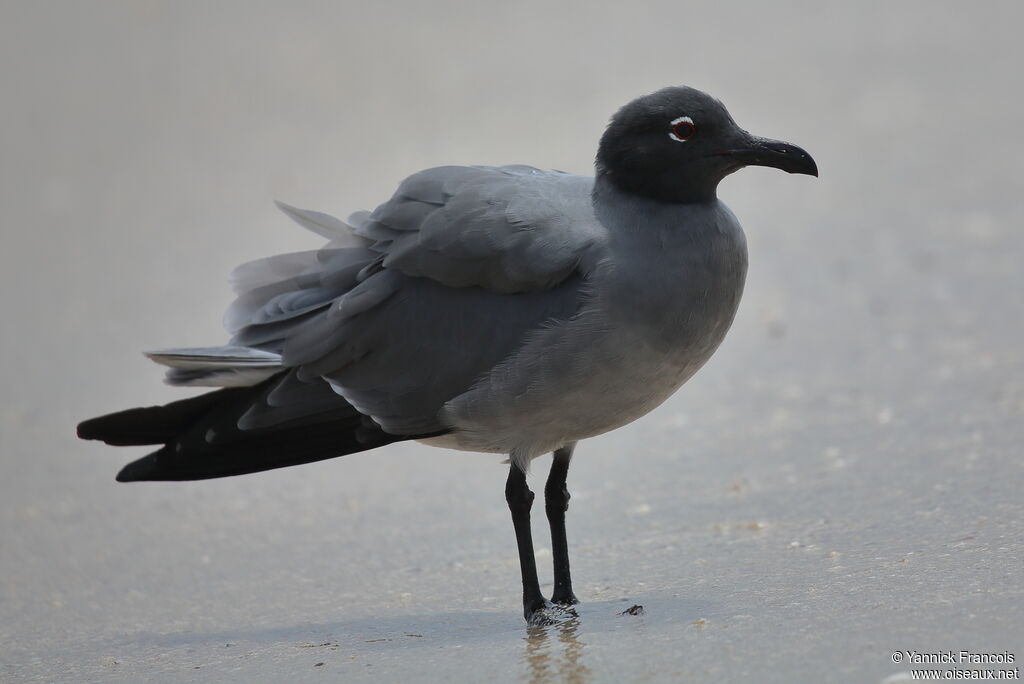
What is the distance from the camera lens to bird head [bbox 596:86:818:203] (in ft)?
14.4

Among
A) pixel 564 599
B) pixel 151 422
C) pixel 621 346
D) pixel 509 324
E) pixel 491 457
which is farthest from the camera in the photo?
pixel 491 457

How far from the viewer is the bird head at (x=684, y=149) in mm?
4387

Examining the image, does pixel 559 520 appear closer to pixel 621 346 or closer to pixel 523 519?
pixel 523 519

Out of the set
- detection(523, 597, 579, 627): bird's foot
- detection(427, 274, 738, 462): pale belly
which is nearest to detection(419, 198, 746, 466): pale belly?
detection(427, 274, 738, 462): pale belly

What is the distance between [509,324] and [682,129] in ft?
2.67

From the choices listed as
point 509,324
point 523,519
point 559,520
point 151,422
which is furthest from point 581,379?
point 151,422

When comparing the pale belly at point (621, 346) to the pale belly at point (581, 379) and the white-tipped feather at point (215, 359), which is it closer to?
the pale belly at point (581, 379)

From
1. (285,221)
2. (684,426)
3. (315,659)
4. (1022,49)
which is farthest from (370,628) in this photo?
(1022,49)

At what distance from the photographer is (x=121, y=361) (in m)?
7.46

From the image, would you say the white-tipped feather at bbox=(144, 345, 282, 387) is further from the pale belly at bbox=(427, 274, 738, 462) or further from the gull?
the pale belly at bbox=(427, 274, 738, 462)

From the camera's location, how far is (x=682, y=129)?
173 inches

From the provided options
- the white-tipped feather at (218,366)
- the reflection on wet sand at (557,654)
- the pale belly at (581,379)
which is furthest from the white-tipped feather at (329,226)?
the reflection on wet sand at (557,654)

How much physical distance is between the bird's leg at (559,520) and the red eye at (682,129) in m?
1.04

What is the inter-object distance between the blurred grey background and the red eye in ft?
4.59
